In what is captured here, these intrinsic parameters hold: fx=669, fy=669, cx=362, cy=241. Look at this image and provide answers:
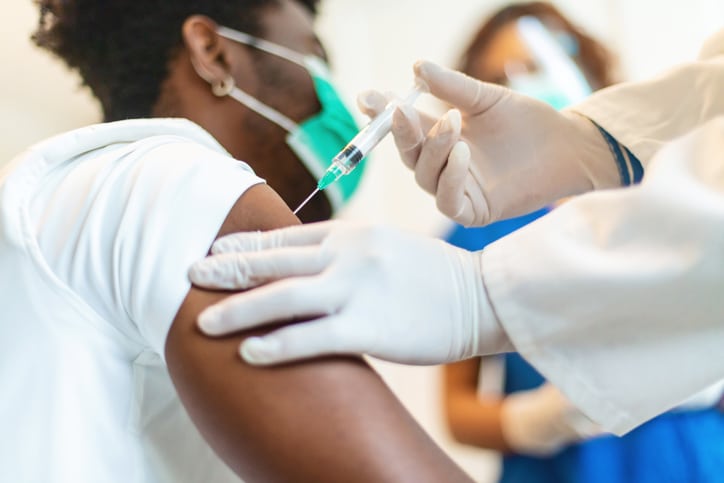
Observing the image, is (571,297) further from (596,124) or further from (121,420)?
(596,124)

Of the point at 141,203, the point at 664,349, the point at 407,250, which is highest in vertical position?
the point at 141,203

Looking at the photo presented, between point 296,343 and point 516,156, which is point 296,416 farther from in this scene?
point 516,156

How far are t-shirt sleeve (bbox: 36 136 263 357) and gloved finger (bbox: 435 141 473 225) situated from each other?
37cm

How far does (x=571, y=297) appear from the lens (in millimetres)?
577

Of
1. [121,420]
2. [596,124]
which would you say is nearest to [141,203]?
[121,420]

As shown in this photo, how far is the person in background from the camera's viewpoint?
129 cm

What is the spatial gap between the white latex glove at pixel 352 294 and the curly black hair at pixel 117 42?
0.34 m

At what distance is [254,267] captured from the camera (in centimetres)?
58

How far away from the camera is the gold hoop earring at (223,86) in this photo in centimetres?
96

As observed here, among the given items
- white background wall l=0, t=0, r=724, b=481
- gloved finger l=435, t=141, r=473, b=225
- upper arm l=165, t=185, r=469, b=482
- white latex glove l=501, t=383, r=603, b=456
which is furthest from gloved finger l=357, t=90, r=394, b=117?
white latex glove l=501, t=383, r=603, b=456

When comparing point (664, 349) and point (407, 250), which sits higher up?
point (407, 250)

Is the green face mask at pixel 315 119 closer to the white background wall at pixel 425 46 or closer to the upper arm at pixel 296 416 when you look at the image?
the white background wall at pixel 425 46

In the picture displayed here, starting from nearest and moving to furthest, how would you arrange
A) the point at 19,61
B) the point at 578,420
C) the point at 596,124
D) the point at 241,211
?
the point at 241,211 < the point at 19,61 < the point at 596,124 < the point at 578,420

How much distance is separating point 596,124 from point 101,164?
29.0 inches
